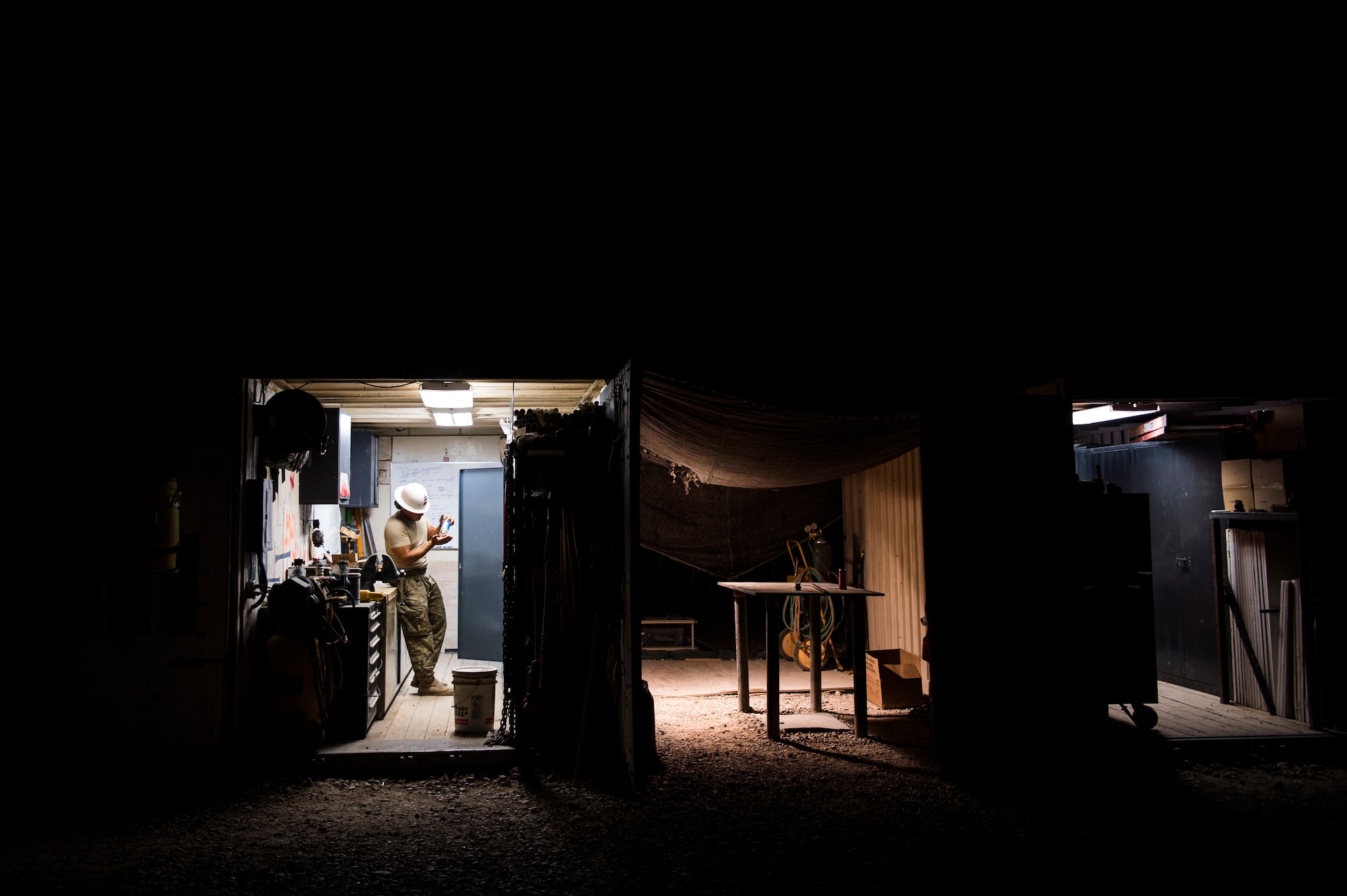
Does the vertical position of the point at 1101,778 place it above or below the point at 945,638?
below

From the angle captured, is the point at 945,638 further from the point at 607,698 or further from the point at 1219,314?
the point at 1219,314

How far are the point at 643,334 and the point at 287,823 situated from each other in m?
3.32

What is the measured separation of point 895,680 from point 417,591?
3874 millimetres

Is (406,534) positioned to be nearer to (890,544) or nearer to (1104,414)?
(890,544)

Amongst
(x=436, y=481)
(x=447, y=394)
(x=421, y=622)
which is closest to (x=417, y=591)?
(x=421, y=622)

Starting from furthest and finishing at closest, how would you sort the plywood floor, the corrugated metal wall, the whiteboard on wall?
the whiteboard on wall, the corrugated metal wall, the plywood floor

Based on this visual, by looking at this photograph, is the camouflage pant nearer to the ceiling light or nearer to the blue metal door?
the blue metal door

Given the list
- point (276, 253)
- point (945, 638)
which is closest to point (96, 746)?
point (276, 253)

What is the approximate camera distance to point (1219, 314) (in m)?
5.16

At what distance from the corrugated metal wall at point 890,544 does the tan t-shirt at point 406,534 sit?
3.91m

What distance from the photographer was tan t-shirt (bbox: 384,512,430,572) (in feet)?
20.5

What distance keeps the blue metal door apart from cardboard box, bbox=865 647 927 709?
11.1ft

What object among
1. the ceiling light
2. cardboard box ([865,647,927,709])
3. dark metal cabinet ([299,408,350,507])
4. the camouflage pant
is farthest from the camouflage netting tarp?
dark metal cabinet ([299,408,350,507])

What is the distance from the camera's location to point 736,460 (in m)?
5.34
